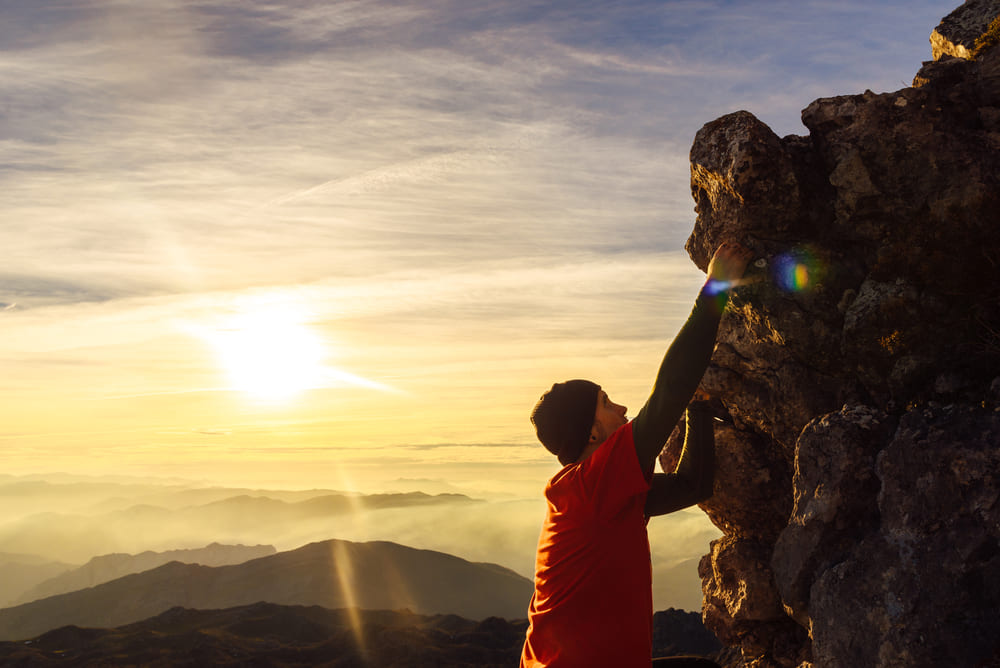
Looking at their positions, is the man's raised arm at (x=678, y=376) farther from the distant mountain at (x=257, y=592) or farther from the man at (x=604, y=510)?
the distant mountain at (x=257, y=592)

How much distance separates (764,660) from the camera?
10.1 metres

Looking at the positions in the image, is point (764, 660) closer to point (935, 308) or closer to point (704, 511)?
point (704, 511)

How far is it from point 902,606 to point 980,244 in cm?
365

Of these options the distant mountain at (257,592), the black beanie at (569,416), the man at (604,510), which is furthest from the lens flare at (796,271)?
the distant mountain at (257,592)

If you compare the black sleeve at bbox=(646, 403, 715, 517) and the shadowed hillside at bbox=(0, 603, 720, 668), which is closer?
the black sleeve at bbox=(646, 403, 715, 517)

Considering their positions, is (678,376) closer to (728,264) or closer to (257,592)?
(728,264)

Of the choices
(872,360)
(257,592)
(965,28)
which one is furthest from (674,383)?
(257,592)

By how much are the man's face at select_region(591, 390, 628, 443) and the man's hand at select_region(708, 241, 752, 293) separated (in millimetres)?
1289

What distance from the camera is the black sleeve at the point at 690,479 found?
6.75 metres

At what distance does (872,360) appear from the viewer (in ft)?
26.0

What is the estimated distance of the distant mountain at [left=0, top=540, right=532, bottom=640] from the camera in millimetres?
151125

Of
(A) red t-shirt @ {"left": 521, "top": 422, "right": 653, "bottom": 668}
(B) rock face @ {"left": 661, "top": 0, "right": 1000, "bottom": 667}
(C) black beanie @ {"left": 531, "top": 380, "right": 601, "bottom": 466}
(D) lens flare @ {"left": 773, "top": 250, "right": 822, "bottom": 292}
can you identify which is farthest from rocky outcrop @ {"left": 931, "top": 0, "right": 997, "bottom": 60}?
(A) red t-shirt @ {"left": 521, "top": 422, "right": 653, "bottom": 668}

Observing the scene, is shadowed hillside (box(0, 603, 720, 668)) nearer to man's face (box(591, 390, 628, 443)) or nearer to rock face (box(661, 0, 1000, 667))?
rock face (box(661, 0, 1000, 667))

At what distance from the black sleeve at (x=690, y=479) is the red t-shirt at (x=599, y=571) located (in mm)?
1192
